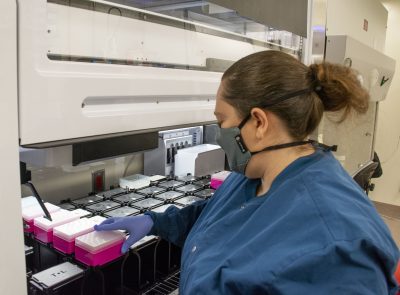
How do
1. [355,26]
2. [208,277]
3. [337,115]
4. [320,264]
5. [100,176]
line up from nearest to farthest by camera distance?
[320,264] < [208,277] < [337,115] < [100,176] < [355,26]

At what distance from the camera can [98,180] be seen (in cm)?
165

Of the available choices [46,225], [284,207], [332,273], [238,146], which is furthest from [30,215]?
[332,273]

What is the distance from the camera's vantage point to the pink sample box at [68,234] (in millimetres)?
1029

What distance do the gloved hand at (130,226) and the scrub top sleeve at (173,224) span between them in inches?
2.2

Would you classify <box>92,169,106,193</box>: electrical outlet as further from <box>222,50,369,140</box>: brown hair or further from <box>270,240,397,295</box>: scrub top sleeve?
<box>270,240,397,295</box>: scrub top sleeve

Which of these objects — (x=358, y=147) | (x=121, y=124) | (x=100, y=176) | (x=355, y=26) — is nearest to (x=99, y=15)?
(x=121, y=124)

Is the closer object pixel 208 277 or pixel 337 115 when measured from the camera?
pixel 208 277

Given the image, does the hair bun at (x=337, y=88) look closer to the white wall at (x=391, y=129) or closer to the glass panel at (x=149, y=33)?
the glass panel at (x=149, y=33)

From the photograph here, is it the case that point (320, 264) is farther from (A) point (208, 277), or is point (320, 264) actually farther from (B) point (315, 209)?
(A) point (208, 277)

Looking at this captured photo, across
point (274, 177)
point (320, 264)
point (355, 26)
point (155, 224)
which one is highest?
point (355, 26)

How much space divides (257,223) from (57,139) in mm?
477

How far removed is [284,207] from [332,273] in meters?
0.17

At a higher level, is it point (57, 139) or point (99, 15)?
point (99, 15)

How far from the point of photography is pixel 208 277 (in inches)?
30.6
